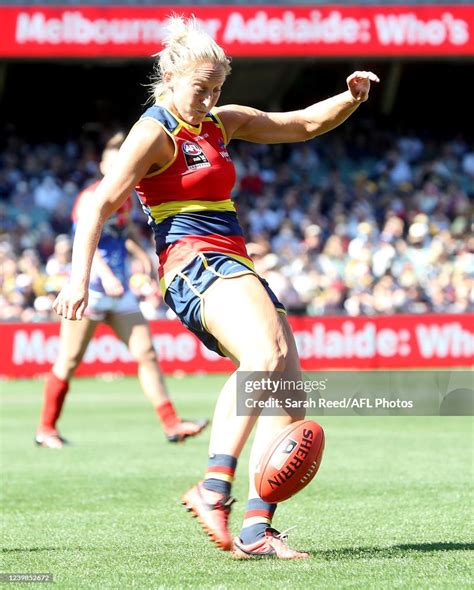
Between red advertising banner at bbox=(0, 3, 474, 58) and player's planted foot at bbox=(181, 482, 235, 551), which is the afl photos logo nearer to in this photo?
player's planted foot at bbox=(181, 482, 235, 551)

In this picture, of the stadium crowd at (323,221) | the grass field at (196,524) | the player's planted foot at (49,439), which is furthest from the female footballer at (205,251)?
the stadium crowd at (323,221)

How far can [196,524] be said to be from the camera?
6203 mm

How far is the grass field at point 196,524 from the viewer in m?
4.66

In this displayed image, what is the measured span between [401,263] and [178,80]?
56.7 feet

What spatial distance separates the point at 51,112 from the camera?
27.9m

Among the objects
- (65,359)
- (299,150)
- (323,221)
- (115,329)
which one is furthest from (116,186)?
(299,150)

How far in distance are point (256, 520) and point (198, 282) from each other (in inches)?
40.4

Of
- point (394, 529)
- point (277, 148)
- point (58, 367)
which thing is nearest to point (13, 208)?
point (277, 148)

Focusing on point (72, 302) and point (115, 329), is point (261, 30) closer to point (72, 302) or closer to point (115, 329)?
point (115, 329)

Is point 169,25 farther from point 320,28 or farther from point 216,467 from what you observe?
point 320,28

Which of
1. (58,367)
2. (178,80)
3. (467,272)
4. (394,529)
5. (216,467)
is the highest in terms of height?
(178,80)

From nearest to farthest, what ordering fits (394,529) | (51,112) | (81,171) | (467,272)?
A: (394,529) → (467,272) → (81,171) → (51,112)

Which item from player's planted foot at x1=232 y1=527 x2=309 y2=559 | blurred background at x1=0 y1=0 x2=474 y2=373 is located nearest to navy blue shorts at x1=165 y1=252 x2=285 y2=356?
player's planted foot at x1=232 y1=527 x2=309 y2=559

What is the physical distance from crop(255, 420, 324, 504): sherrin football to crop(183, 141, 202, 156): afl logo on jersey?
47.9 inches
